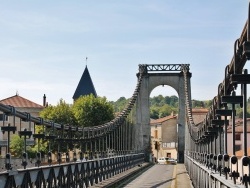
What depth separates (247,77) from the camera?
1269cm

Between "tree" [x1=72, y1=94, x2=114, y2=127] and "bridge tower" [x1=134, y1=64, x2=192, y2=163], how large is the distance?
863cm

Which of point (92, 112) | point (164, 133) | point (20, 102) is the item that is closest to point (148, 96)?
point (92, 112)

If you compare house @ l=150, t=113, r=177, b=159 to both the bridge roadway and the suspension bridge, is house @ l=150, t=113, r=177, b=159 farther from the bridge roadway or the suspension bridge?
the bridge roadway

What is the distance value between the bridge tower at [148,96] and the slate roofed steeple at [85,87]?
5481cm

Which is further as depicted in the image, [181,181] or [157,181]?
[157,181]

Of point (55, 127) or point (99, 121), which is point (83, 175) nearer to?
point (55, 127)

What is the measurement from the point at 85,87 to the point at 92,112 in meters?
49.8

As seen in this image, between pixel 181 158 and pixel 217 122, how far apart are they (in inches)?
2913

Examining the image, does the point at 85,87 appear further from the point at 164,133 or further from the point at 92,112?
the point at 92,112

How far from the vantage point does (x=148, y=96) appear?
313ft

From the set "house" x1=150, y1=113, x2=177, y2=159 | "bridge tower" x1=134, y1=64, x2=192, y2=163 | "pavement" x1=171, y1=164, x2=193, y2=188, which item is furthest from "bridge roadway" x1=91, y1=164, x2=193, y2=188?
"house" x1=150, y1=113, x2=177, y2=159

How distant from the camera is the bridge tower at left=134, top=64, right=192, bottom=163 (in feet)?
307

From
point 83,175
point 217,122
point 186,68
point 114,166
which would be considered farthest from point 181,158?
point 217,122

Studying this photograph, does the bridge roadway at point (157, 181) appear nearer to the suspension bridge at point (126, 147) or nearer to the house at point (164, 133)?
the suspension bridge at point (126, 147)
